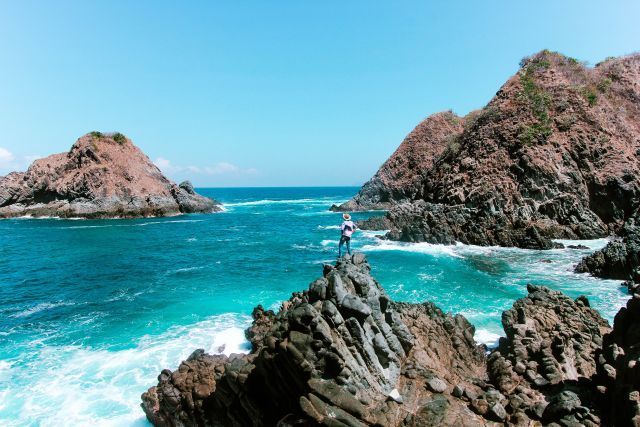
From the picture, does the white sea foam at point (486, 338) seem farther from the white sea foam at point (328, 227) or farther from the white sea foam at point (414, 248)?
the white sea foam at point (328, 227)

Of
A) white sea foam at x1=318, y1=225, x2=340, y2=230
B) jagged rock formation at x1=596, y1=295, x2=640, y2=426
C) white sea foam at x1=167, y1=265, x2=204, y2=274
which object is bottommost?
white sea foam at x1=167, y1=265, x2=204, y2=274

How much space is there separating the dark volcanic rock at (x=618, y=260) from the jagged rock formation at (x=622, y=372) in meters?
21.7

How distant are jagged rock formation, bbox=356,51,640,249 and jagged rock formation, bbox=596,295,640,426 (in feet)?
112

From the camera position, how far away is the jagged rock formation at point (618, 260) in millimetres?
31109

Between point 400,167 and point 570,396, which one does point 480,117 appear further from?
point 570,396

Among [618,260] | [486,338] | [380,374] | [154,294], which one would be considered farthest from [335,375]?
[618,260]

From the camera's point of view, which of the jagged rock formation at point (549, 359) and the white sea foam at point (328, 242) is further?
the white sea foam at point (328, 242)

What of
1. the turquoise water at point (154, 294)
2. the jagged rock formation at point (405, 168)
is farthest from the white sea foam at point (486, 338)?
the jagged rock formation at point (405, 168)

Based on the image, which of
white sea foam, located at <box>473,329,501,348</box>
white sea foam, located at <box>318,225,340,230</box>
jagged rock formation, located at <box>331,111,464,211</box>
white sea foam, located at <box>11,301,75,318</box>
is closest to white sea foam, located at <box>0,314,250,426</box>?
white sea foam, located at <box>11,301,75,318</box>

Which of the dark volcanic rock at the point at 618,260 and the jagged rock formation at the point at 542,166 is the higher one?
the jagged rock formation at the point at 542,166

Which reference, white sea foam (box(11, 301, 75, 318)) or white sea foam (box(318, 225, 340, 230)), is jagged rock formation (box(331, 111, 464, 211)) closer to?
white sea foam (box(318, 225, 340, 230))

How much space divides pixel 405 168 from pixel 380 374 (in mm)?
97112

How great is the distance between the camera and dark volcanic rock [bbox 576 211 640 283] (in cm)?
3111

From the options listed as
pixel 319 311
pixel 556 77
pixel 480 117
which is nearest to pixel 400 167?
pixel 480 117
